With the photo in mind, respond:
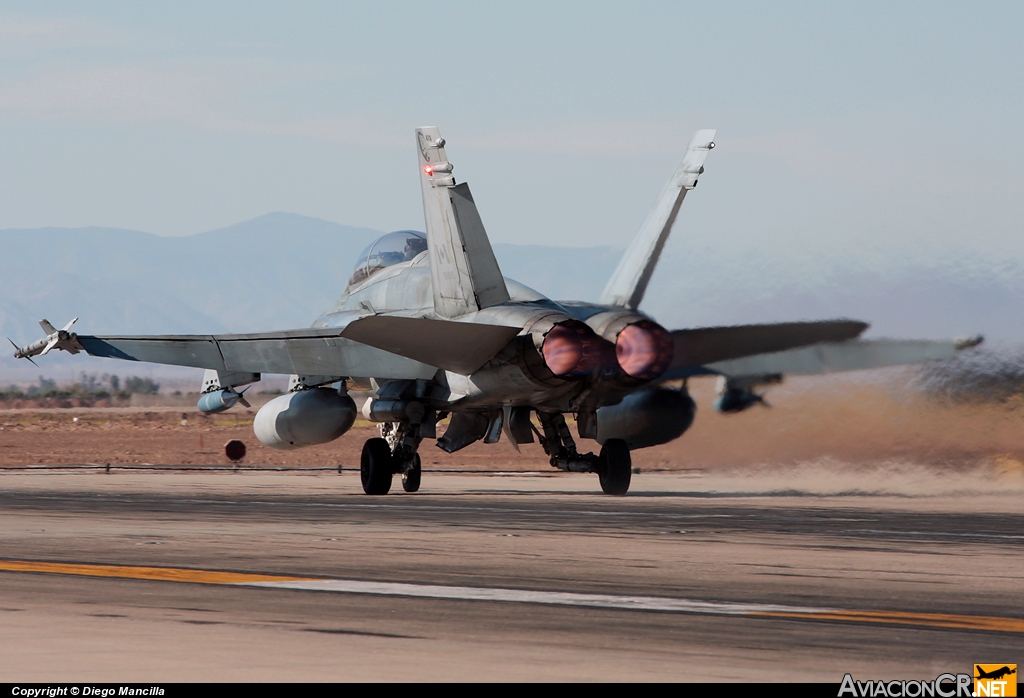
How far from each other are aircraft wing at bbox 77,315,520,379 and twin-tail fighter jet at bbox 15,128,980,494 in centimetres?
3

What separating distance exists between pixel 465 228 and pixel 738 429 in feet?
19.5

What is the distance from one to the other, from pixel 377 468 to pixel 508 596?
14452 millimetres

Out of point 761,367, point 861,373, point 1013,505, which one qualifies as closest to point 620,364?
point 761,367

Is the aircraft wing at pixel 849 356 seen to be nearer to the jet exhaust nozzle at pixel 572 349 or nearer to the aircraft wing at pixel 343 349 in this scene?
the jet exhaust nozzle at pixel 572 349

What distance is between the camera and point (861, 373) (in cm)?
2262

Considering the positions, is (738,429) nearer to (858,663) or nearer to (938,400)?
(938,400)

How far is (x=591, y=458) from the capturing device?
24.9m

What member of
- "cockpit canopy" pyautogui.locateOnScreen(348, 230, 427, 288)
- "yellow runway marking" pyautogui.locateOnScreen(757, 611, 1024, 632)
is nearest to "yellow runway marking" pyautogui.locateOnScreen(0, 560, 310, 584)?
"yellow runway marking" pyautogui.locateOnScreen(757, 611, 1024, 632)

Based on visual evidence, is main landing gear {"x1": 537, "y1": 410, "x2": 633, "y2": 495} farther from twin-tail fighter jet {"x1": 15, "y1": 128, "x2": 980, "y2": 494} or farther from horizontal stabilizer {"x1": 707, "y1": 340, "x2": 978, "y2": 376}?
horizontal stabilizer {"x1": 707, "y1": 340, "x2": 978, "y2": 376}

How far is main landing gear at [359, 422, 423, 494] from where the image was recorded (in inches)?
1001

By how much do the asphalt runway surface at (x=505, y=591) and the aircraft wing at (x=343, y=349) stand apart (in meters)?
2.33

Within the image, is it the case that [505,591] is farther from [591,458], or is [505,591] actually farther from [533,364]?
[591,458]

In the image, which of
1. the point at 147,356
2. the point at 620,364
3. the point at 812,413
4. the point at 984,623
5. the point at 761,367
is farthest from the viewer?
the point at 147,356

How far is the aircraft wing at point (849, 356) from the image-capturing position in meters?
22.2
